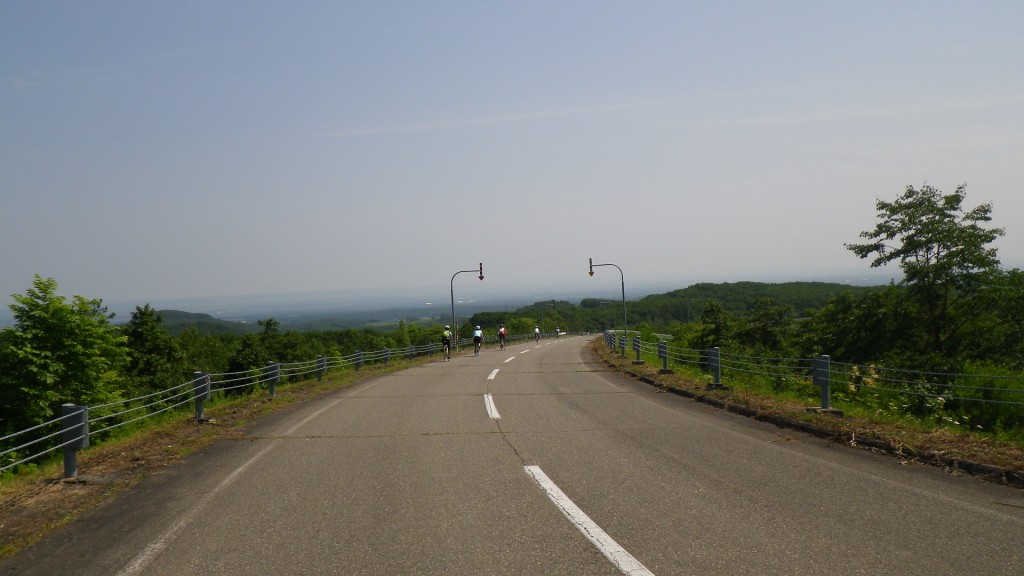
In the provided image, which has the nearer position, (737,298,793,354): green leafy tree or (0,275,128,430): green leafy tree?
(0,275,128,430): green leafy tree

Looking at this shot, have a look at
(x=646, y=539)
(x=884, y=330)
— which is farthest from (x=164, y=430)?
(x=884, y=330)

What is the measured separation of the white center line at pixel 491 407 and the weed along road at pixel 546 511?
1.92m

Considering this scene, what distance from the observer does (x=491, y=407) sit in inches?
547

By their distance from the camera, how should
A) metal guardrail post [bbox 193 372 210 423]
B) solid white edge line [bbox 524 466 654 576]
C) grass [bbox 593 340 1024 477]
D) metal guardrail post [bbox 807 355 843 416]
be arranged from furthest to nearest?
metal guardrail post [bbox 193 372 210 423], metal guardrail post [bbox 807 355 843 416], grass [bbox 593 340 1024 477], solid white edge line [bbox 524 466 654 576]

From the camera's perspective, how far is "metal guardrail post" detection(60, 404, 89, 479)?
26.5ft

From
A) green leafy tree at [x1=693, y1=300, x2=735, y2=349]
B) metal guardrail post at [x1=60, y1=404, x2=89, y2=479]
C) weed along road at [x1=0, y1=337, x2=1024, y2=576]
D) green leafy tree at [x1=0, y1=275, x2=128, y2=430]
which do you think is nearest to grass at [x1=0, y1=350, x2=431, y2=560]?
metal guardrail post at [x1=60, y1=404, x2=89, y2=479]

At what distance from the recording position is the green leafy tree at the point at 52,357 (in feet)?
104

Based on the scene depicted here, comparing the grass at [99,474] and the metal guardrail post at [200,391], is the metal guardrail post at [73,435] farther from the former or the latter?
the metal guardrail post at [200,391]

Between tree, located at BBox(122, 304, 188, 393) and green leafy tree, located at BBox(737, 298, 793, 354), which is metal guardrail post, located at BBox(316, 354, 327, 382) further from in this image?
green leafy tree, located at BBox(737, 298, 793, 354)

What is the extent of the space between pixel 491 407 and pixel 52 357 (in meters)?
30.8

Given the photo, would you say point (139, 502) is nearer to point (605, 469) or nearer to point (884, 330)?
point (605, 469)

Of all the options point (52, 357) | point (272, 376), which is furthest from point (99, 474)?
point (52, 357)

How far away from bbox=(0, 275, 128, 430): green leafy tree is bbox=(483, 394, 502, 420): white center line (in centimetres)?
2725

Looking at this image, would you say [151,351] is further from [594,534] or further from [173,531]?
[594,534]
